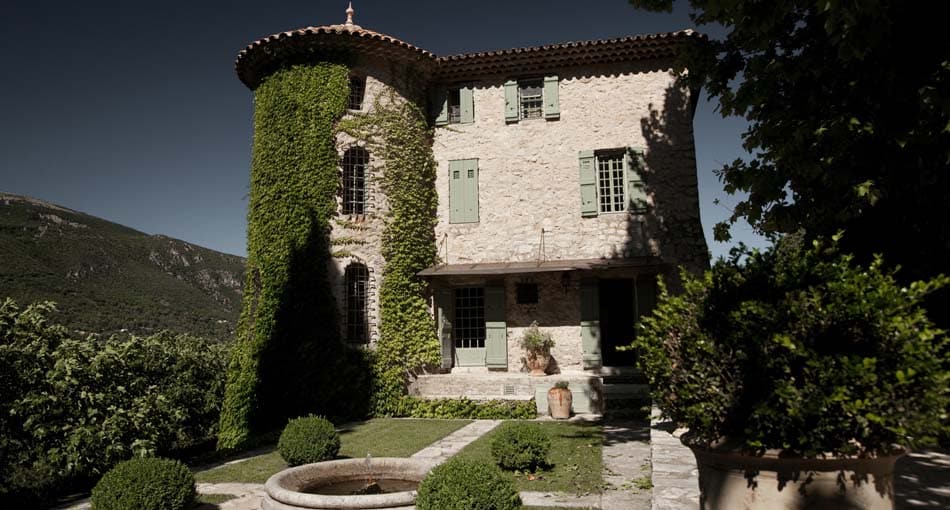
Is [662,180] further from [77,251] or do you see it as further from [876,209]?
[77,251]

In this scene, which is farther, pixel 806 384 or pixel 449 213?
pixel 449 213

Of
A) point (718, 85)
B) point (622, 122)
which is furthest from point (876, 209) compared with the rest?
point (622, 122)

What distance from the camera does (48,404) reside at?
310 inches

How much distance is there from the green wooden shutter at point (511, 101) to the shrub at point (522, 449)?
9663 millimetres

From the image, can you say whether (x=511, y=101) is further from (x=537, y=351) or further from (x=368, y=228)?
(x=537, y=351)

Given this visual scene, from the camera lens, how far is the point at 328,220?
47.1 ft

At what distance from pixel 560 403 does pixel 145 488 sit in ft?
27.3

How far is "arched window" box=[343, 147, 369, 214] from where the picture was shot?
1492 cm

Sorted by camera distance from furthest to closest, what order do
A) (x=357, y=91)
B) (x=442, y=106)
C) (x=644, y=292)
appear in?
(x=442, y=106), (x=357, y=91), (x=644, y=292)

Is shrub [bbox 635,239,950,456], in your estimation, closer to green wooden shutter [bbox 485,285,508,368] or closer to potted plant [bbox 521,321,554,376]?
potted plant [bbox 521,321,554,376]

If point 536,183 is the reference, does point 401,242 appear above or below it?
below

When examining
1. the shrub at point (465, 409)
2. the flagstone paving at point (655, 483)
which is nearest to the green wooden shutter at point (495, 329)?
the shrub at point (465, 409)

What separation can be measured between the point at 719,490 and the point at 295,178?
42.1 feet

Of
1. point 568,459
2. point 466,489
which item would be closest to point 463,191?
point 568,459
